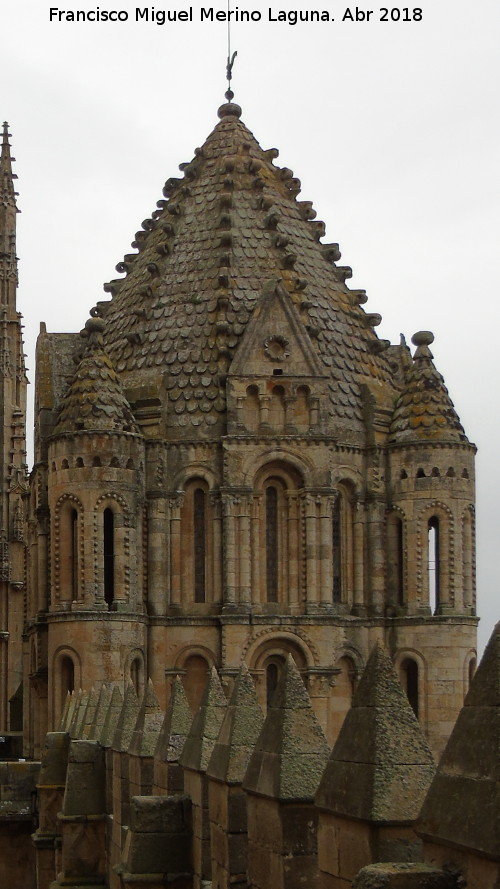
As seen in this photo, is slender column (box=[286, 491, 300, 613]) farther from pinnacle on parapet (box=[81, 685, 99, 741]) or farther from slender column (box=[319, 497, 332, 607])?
pinnacle on parapet (box=[81, 685, 99, 741])

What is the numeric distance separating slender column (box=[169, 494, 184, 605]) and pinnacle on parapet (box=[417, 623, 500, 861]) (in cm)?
4031

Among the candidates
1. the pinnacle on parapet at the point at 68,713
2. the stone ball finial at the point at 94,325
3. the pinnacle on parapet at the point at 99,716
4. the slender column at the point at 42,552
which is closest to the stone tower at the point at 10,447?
the slender column at the point at 42,552

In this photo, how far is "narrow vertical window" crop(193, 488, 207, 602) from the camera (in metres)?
50.6

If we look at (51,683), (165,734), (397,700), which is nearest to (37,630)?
(51,683)

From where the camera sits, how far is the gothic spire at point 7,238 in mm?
93312

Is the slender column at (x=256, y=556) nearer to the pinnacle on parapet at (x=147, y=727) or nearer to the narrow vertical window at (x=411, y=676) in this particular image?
the narrow vertical window at (x=411, y=676)

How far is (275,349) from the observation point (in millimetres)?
50625

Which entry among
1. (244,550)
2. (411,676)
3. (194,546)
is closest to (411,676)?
(411,676)

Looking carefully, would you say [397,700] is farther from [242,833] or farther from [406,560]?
[406,560]

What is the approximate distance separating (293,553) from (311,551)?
53 cm

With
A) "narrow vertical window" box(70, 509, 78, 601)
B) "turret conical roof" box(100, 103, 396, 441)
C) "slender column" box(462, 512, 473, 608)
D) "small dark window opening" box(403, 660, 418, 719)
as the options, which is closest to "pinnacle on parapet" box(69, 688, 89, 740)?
"narrow vertical window" box(70, 509, 78, 601)

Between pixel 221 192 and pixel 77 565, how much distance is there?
42.0ft

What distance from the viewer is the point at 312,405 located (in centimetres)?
5044

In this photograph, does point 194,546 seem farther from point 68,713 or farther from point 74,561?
point 68,713
